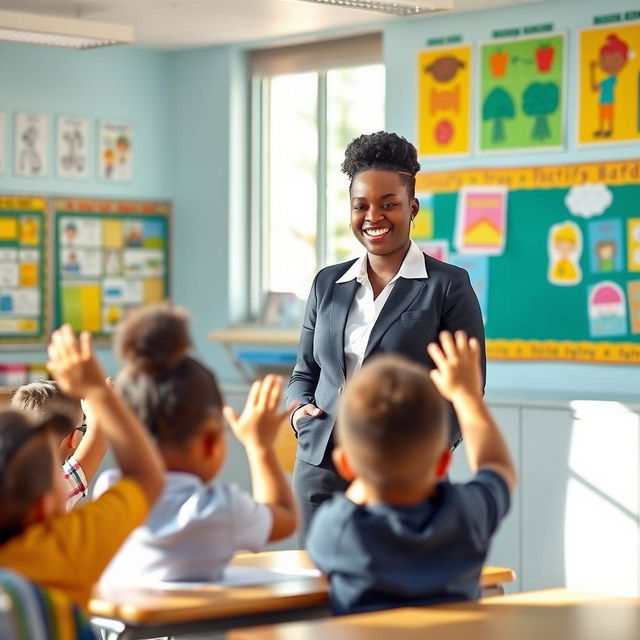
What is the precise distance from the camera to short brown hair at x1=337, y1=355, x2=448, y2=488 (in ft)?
6.34

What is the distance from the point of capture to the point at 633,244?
5.33 metres

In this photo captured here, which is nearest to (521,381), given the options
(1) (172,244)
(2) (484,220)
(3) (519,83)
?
(2) (484,220)

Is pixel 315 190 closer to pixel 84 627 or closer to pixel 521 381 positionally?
pixel 521 381

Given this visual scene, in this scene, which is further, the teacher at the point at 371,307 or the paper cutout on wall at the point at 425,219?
the paper cutout on wall at the point at 425,219

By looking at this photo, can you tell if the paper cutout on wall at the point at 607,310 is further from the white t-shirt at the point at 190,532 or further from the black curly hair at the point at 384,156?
the white t-shirt at the point at 190,532

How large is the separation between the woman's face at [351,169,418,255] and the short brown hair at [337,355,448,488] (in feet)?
3.84

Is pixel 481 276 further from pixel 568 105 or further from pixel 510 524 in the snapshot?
pixel 510 524

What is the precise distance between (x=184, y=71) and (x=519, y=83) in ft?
6.97

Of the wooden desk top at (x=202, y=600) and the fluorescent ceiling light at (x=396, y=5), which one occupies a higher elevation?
the fluorescent ceiling light at (x=396, y=5)

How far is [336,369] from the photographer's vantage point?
313 centimetres

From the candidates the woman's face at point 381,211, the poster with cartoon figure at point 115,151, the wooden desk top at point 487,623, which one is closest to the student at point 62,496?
the wooden desk top at point 487,623

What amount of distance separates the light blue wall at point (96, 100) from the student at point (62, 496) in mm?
Result: 4726

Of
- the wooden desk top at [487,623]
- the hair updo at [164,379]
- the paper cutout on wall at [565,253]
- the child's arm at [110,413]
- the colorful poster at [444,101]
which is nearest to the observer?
the wooden desk top at [487,623]

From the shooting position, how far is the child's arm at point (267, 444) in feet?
7.12
